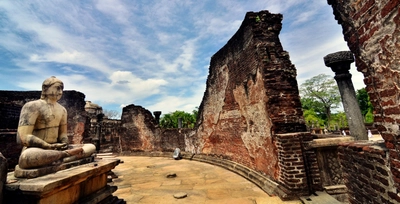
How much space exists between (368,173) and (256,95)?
2.97 meters

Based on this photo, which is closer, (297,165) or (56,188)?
(56,188)

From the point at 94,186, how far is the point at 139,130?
8208mm

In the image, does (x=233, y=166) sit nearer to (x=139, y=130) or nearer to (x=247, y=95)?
(x=247, y=95)

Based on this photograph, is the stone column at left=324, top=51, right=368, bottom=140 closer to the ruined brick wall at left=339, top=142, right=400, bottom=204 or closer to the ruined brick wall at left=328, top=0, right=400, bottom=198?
the ruined brick wall at left=339, top=142, right=400, bottom=204

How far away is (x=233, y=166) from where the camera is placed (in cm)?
578

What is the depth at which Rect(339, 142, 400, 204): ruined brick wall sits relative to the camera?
4.85 ft

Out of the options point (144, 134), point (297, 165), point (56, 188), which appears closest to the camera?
point (56, 188)

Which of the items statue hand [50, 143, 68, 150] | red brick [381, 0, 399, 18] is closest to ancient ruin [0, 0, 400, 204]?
red brick [381, 0, 399, 18]

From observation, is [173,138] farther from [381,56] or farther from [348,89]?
[381,56]

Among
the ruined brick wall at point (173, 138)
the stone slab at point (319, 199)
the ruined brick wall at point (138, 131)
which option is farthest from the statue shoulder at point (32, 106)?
the ruined brick wall at point (138, 131)

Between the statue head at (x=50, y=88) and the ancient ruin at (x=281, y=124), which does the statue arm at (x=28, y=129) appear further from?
the ancient ruin at (x=281, y=124)

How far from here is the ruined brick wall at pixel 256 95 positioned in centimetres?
389

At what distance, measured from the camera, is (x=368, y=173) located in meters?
1.69

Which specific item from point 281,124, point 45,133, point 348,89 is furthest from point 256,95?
point 45,133
